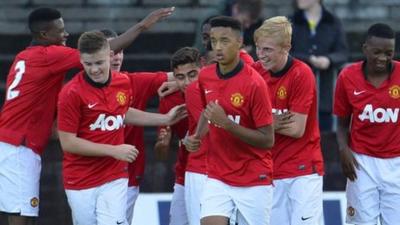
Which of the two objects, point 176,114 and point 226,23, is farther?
point 176,114


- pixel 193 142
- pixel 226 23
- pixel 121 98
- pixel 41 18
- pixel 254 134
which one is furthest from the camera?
pixel 41 18

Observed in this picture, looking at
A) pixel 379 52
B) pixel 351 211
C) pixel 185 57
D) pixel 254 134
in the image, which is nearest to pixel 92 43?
pixel 185 57

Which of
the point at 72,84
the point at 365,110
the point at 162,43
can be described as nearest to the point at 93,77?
the point at 72,84

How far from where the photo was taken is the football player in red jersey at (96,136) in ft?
34.9

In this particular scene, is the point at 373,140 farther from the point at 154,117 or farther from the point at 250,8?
the point at 250,8

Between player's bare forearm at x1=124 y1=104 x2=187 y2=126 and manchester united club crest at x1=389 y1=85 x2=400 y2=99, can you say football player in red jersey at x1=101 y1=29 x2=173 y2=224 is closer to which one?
player's bare forearm at x1=124 y1=104 x2=187 y2=126

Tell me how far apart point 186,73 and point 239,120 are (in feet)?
3.84

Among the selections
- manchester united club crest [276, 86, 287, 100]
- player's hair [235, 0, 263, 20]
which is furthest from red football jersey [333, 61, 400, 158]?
player's hair [235, 0, 263, 20]

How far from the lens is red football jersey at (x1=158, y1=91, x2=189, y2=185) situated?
11.6 m

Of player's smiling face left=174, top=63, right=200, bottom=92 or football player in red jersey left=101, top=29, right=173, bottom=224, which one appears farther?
football player in red jersey left=101, top=29, right=173, bottom=224

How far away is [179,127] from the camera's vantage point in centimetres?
1174

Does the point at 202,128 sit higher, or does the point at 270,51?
the point at 270,51

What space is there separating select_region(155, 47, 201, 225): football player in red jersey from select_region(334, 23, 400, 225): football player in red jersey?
1207 mm

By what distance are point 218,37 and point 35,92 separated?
6.02 ft
